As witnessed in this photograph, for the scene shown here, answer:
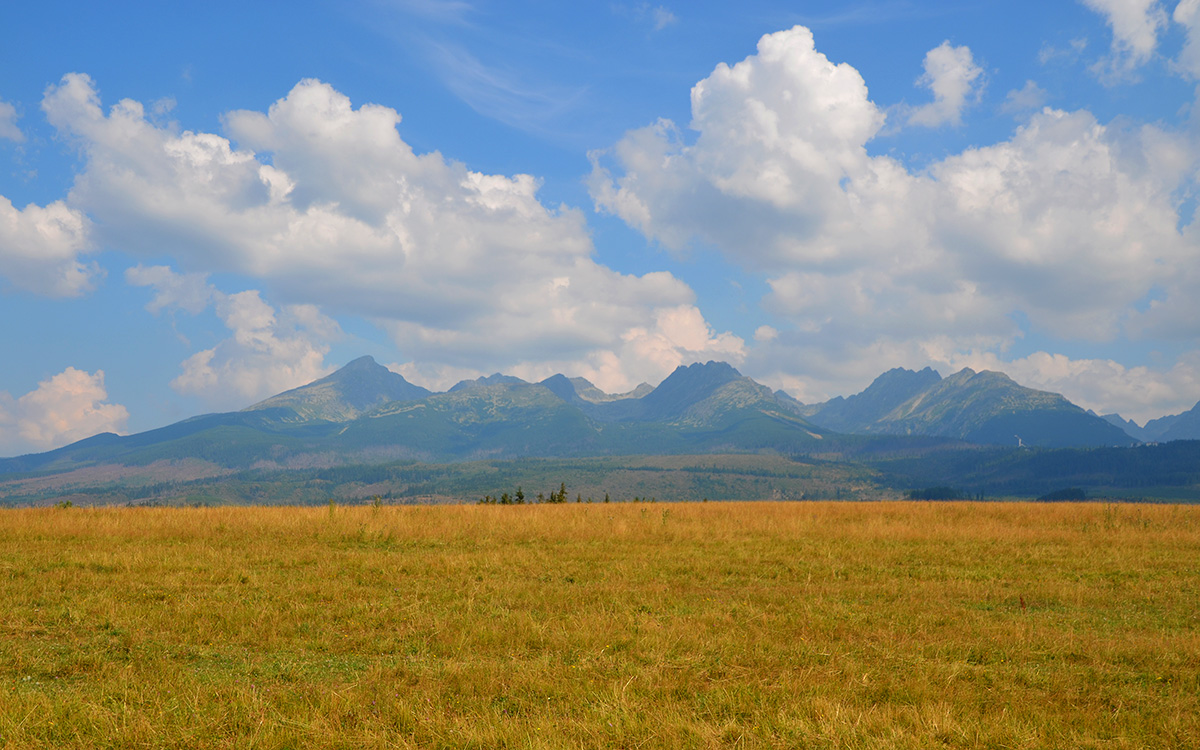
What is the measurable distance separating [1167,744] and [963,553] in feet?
48.4

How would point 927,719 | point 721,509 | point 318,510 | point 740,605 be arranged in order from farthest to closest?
point 721,509
point 318,510
point 740,605
point 927,719

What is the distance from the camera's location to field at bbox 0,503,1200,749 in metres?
7.56

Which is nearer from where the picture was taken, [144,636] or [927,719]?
[927,719]

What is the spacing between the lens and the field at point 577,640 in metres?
7.56

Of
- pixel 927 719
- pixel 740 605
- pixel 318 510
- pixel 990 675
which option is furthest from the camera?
pixel 318 510

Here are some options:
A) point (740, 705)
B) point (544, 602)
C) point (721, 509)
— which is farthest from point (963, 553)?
point (740, 705)

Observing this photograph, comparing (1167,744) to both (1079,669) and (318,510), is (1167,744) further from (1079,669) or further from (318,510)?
(318,510)

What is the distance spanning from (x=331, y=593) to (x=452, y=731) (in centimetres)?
799

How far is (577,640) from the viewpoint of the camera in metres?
11.1

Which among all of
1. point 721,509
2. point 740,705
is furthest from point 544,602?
point 721,509

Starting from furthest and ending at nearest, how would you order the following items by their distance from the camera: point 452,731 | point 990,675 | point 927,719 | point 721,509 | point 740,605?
point 721,509 < point 740,605 < point 990,675 < point 927,719 < point 452,731

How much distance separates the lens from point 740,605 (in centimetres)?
1374

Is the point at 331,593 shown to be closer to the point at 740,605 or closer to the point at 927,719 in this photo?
the point at 740,605

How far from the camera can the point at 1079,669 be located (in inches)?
397
